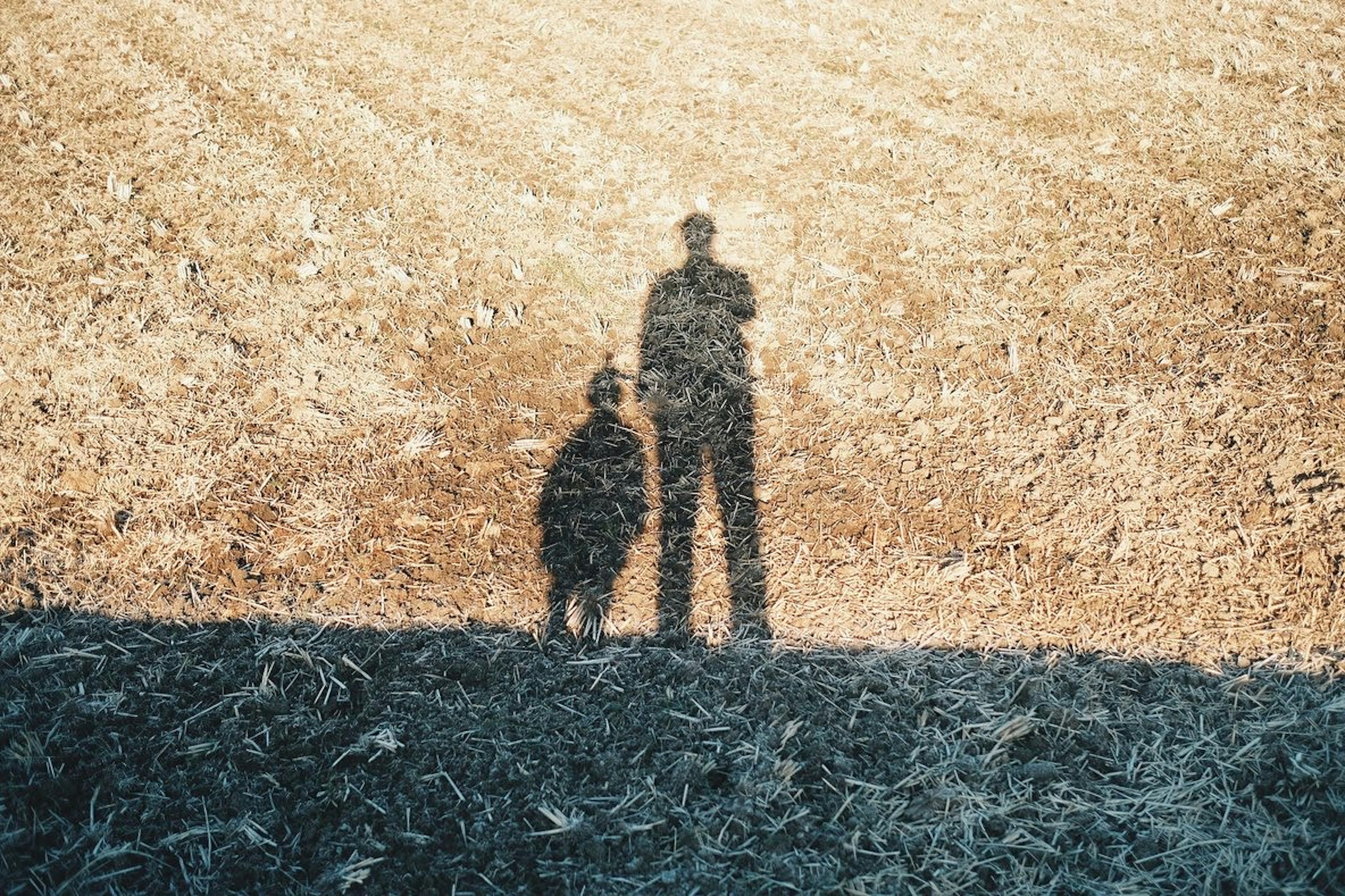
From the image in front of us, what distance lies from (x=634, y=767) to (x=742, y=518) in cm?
130

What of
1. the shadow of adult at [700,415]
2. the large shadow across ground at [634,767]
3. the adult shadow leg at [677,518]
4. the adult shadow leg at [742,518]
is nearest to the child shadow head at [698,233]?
the shadow of adult at [700,415]

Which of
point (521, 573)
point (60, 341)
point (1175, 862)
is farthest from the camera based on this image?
point (60, 341)

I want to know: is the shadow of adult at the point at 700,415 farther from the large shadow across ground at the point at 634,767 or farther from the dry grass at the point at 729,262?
the large shadow across ground at the point at 634,767

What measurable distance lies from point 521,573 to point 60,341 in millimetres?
3047

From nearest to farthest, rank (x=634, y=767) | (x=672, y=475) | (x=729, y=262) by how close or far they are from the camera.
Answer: (x=634, y=767) < (x=672, y=475) < (x=729, y=262)

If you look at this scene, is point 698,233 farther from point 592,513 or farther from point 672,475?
point 592,513

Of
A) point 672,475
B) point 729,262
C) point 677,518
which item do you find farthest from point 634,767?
point 729,262

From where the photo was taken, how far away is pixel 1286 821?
9.78 feet

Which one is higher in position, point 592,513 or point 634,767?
point 592,513

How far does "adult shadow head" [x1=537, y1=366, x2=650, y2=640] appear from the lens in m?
3.74

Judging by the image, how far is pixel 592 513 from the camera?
13.3 ft

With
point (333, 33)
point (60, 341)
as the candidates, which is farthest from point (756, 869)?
point (333, 33)

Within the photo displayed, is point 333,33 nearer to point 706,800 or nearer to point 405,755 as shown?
point 405,755

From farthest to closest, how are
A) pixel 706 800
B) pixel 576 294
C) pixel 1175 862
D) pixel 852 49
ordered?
pixel 852 49 → pixel 576 294 → pixel 706 800 → pixel 1175 862
